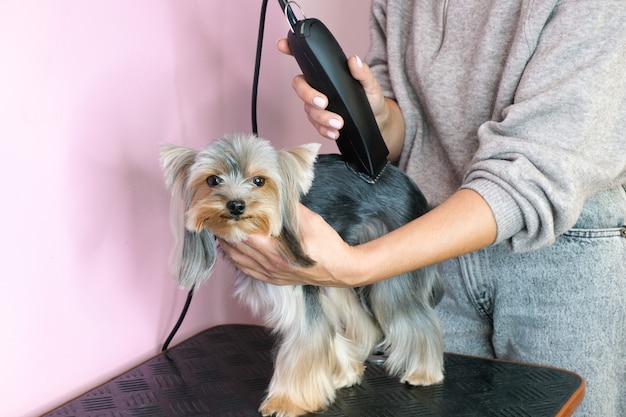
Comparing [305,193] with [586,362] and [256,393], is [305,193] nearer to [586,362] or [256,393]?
[256,393]

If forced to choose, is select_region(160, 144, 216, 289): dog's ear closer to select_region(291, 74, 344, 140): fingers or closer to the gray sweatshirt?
select_region(291, 74, 344, 140): fingers

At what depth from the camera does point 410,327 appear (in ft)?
3.74

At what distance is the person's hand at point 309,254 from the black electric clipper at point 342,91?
142mm

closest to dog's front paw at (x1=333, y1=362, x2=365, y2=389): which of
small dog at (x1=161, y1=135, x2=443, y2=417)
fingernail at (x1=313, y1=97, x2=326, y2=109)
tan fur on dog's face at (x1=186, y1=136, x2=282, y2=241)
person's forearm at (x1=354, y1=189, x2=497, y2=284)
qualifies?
small dog at (x1=161, y1=135, x2=443, y2=417)

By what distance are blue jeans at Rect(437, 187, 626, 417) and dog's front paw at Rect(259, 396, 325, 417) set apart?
423 millimetres

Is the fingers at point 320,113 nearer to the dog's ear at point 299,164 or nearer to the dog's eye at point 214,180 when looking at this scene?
the dog's ear at point 299,164

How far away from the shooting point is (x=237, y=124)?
1470 mm

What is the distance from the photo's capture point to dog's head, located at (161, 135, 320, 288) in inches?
36.1

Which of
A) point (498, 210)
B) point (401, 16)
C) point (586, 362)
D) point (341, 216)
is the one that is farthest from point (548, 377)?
point (401, 16)

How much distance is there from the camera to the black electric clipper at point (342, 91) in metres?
1.04

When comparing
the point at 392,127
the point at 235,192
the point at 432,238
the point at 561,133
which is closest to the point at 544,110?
the point at 561,133

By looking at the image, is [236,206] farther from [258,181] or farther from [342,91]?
[342,91]

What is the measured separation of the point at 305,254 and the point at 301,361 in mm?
191

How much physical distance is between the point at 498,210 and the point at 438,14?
0.48 metres
